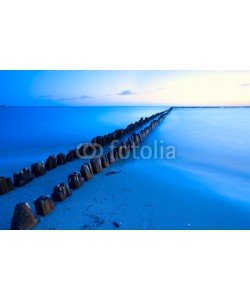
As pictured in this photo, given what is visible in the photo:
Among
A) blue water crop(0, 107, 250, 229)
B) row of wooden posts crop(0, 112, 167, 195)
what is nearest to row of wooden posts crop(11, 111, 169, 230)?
blue water crop(0, 107, 250, 229)

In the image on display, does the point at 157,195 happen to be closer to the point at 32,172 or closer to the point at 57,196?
the point at 57,196

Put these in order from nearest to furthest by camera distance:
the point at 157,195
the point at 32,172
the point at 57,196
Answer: the point at 57,196 → the point at 157,195 → the point at 32,172

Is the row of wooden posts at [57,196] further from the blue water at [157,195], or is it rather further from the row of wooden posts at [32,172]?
the row of wooden posts at [32,172]

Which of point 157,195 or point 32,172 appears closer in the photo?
point 157,195

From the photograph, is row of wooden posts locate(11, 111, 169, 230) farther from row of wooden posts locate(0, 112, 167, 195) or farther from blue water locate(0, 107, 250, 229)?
row of wooden posts locate(0, 112, 167, 195)

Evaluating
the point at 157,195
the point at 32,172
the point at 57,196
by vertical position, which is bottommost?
the point at 157,195

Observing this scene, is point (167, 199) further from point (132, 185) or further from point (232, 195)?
point (232, 195)

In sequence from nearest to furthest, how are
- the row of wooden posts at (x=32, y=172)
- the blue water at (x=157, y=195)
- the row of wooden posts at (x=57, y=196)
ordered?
the row of wooden posts at (x=57, y=196) < the blue water at (x=157, y=195) < the row of wooden posts at (x=32, y=172)

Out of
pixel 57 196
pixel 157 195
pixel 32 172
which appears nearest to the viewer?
pixel 57 196

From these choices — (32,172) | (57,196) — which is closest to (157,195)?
(57,196)

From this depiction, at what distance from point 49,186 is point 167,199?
1.76 m

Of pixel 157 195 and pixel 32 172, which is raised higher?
pixel 32 172

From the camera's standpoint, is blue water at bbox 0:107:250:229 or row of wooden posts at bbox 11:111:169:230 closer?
row of wooden posts at bbox 11:111:169:230

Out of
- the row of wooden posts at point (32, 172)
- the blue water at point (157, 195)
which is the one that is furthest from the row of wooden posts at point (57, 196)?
the row of wooden posts at point (32, 172)
